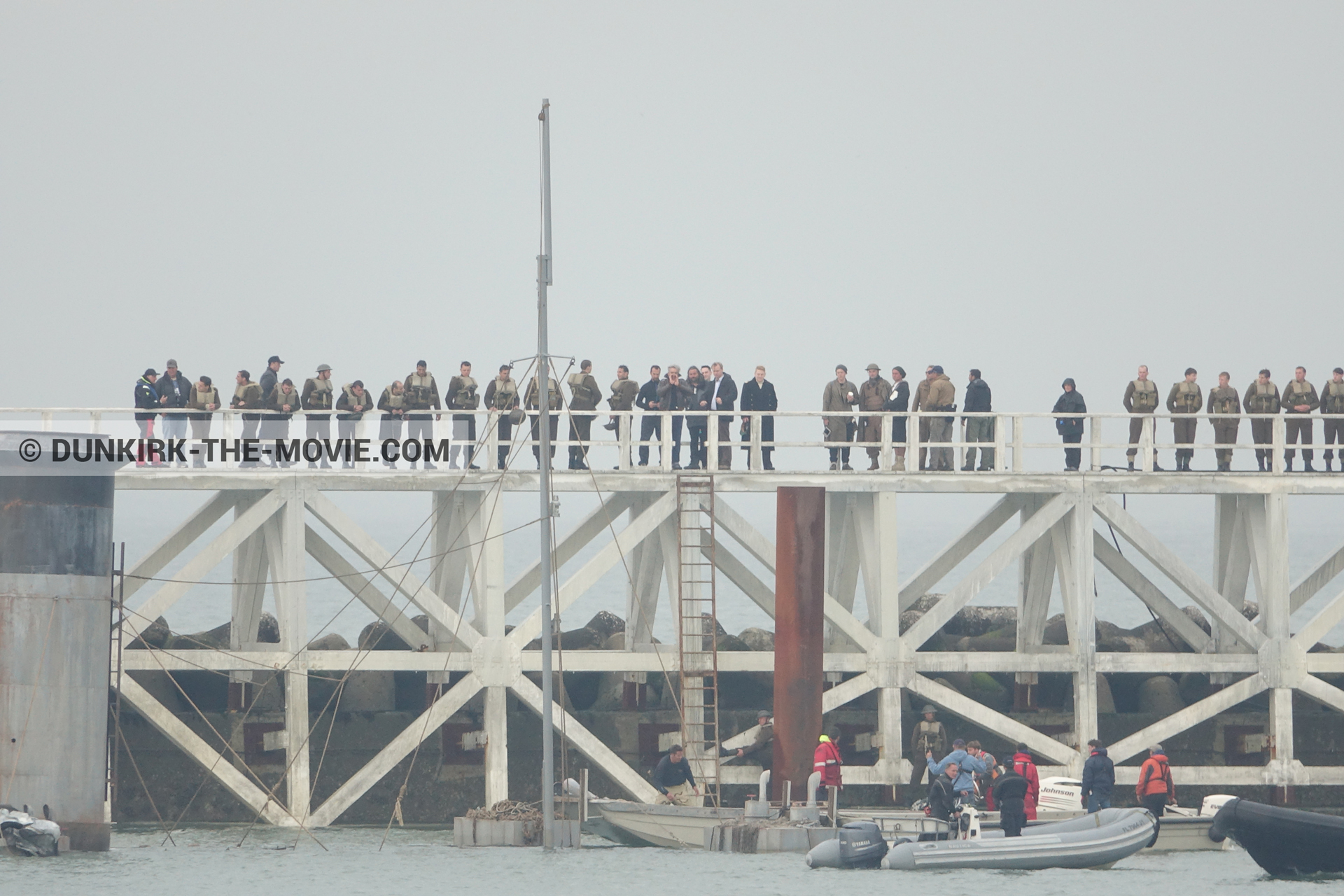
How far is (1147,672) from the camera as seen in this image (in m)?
35.6

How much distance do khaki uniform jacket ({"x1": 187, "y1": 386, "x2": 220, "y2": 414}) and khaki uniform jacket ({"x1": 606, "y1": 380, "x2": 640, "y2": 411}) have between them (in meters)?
6.68

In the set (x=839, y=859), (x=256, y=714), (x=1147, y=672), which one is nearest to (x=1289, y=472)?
(x=1147, y=672)

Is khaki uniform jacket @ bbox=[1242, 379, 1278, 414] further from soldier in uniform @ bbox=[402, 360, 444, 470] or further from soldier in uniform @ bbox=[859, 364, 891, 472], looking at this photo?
soldier in uniform @ bbox=[402, 360, 444, 470]

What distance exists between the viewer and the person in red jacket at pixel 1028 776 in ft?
100

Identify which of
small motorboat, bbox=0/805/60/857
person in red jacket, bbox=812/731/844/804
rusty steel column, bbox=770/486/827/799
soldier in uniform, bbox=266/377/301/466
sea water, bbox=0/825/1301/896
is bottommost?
sea water, bbox=0/825/1301/896

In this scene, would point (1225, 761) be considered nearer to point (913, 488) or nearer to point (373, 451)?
point (913, 488)

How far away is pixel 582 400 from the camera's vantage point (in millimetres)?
36125

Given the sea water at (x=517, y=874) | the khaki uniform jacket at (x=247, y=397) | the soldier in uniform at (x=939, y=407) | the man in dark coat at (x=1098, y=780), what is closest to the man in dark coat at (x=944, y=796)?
the sea water at (x=517, y=874)

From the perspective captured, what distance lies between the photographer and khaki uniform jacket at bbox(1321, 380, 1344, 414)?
37.0m

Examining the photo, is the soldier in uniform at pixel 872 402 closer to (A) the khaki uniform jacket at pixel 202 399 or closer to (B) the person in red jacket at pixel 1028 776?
(B) the person in red jacket at pixel 1028 776

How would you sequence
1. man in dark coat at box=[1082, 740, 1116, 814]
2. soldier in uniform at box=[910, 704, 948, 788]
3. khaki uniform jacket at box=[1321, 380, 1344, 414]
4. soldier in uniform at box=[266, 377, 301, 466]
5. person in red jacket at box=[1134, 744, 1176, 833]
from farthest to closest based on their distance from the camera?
khaki uniform jacket at box=[1321, 380, 1344, 414]
soldier in uniform at box=[910, 704, 948, 788]
soldier in uniform at box=[266, 377, 301, 466]
person in red jacket at box=[1134, 744, 1176, 833]
man in dark coat at box=[1082, 740, 1116, 814]

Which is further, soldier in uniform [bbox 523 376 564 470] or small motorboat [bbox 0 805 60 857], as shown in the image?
soldier in uniform [bbox 523 376 564 470]

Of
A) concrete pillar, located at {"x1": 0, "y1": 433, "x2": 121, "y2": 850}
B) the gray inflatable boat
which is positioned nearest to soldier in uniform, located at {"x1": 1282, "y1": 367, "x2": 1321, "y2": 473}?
the gray inflatable boat

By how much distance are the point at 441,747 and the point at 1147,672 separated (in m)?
12.3
